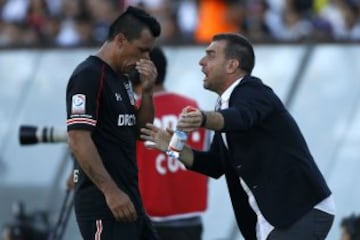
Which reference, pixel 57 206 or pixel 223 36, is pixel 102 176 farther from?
pixel 57 206

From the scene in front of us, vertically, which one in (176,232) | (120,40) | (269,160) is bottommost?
(176,232)

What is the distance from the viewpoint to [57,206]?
40.6 feet

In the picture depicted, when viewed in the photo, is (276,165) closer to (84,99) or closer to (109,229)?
(109,229)

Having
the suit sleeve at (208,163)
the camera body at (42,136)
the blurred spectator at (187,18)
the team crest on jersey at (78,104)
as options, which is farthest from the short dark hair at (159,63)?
the blurred spectator at (187,18)

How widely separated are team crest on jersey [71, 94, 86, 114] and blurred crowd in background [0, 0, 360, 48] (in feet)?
17.2

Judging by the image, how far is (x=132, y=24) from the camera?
25.1ft

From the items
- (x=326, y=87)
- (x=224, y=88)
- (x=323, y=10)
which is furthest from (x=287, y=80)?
(x=224, y=88)

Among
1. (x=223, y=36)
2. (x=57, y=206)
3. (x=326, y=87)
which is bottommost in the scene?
(x=57, y=206)

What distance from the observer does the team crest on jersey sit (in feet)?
24.3

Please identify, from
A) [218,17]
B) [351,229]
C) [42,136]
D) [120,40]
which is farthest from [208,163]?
[218,17]

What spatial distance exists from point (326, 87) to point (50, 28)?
159 inches

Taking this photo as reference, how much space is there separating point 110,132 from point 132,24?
0.59 meters

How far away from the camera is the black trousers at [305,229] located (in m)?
7.49

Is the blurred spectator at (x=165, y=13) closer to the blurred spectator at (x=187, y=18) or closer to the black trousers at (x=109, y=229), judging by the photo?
the blurred spectator at (x=187, y=18)
